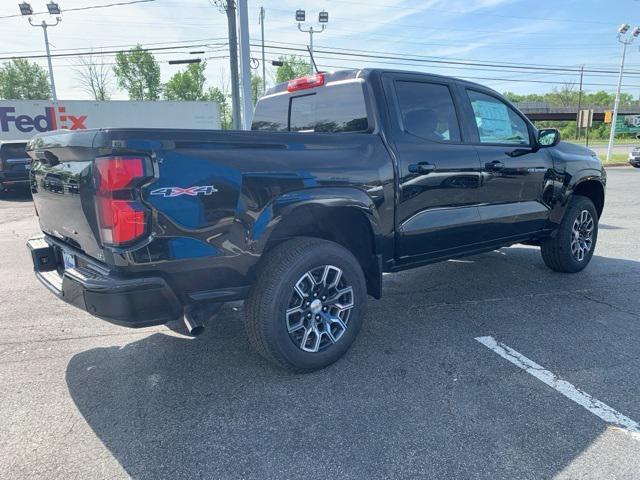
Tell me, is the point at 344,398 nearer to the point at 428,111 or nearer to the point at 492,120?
the point at 428,111

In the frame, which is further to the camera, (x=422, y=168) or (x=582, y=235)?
(x=582, y=235)

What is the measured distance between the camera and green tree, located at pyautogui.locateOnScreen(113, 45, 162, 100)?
60.1 metres

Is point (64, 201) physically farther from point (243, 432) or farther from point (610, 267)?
point (610, 267)

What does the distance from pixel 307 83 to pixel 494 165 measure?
5.96ft

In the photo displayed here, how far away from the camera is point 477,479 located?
2.13 metres

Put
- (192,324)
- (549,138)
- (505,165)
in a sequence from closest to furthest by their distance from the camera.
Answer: (192,324) → (505,165) → (549,138)

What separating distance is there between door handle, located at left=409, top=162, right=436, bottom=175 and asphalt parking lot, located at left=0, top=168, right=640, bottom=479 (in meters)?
1.32

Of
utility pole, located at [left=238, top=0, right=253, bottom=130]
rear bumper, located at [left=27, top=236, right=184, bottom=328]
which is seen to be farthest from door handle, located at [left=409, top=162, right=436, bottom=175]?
utility pole, located at [left=238, top=0, right=253, bottom=130]

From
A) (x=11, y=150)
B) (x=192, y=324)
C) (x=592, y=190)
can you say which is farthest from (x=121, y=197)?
(x=11, y=150)

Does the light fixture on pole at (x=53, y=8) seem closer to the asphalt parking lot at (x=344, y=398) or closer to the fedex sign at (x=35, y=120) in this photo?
the fedex sign at (x=35, y=120)

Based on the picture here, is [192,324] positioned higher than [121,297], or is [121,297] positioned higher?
[121,297]

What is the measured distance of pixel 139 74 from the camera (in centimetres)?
6131

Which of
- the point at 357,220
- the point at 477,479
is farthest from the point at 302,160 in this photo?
the point at 477,479

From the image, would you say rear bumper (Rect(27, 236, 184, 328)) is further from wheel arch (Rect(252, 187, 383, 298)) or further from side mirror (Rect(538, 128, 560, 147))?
side mirror (Rect(538, 128, 560, 147))
